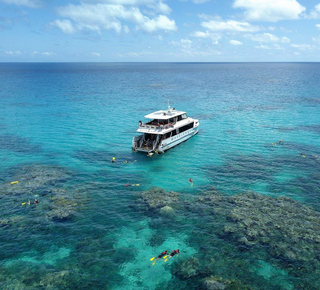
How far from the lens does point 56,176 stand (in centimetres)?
3966

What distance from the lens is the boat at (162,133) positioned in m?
50.5

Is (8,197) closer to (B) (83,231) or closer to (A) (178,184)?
(B) (83,231)

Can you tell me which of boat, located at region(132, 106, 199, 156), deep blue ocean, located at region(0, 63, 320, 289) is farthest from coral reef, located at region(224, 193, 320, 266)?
boat, located at region(132, 106, 199, 156)

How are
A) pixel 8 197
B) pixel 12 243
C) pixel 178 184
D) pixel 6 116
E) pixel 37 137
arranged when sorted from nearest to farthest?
pixel 12 243 → pixel 8 197 → pixel 178 184 → pixel 37 137 → pixel 6 116

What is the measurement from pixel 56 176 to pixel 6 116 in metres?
48.0

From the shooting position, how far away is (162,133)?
50.1 m

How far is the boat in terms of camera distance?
50.5 metres

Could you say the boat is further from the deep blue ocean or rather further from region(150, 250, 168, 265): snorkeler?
region(150, 250, 168, 265): snorkeler

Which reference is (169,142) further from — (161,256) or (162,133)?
(161,256)

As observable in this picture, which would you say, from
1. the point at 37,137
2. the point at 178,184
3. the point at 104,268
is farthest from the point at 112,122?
the point at 104,268

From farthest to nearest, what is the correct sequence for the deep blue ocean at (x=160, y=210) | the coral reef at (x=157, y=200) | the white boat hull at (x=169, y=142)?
1. the white boat hull at (x=169, y=142)
2. the coral reef at (x=157, y=200)
3. the deep blue ocean at (x=160, y=210)

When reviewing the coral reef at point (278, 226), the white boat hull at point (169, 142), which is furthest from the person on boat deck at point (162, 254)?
the white boat hull at point (169, 142)

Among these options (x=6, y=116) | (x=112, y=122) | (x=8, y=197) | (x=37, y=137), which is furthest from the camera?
(x=6, y=116)

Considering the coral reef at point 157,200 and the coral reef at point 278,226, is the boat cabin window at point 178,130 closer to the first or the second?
the coral reef at point 157,200
